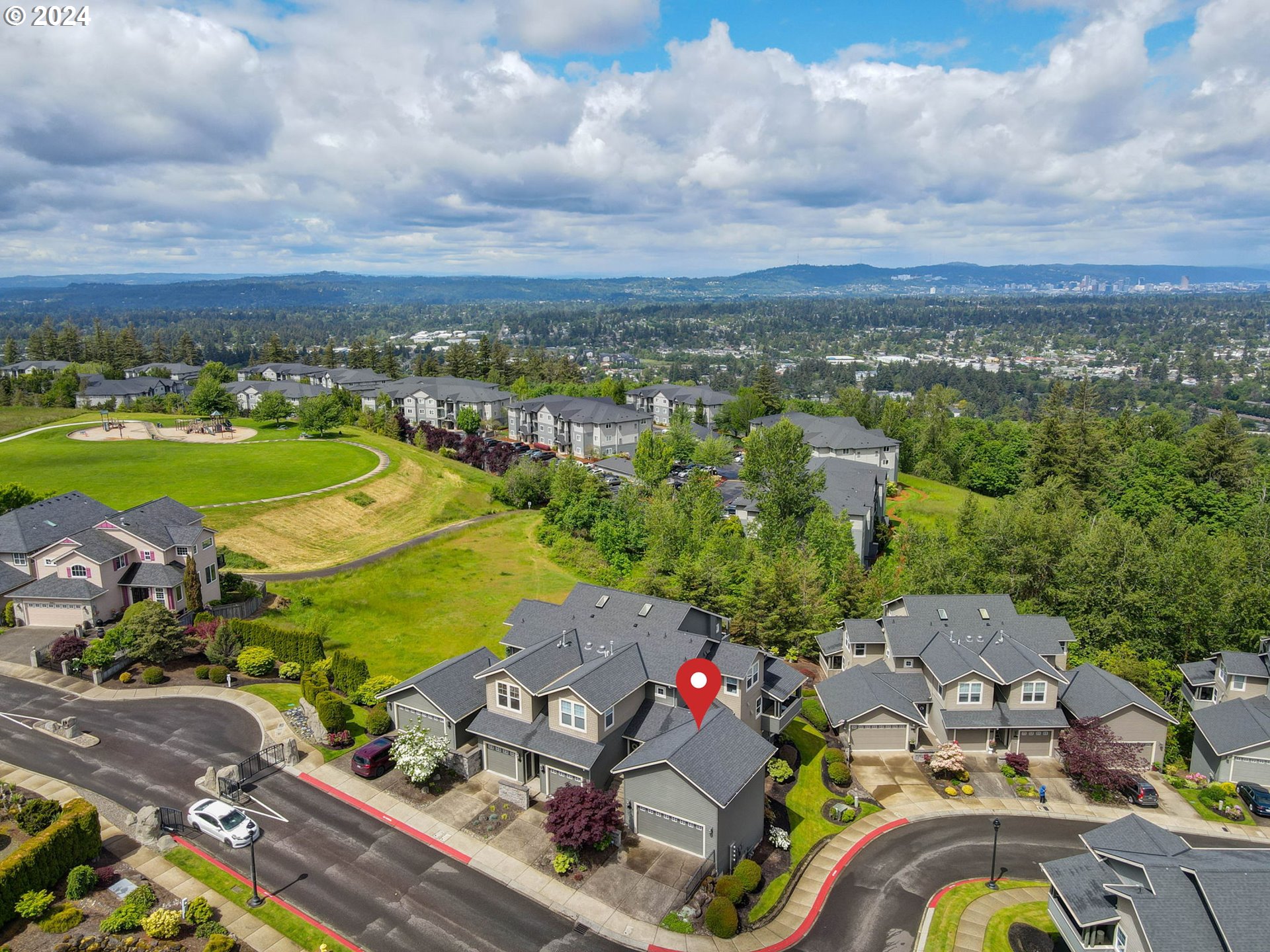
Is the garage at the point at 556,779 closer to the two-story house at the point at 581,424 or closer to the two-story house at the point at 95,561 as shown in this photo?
the two-story house at the point at 95,561

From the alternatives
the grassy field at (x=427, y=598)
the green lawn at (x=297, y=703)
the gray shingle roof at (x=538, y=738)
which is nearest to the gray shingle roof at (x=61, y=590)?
the grassy field at (x=427, y=598)

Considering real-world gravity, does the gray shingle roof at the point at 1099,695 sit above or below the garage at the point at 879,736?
above

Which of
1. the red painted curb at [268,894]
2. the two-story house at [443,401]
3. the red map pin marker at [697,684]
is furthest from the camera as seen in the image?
the two-story house at [443,401]

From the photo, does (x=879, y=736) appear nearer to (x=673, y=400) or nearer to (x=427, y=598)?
(x=427, y=598)

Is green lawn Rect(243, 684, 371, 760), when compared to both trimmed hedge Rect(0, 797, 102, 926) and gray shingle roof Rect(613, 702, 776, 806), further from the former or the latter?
gray shingle roof Rect(613, 702, 776, 806)

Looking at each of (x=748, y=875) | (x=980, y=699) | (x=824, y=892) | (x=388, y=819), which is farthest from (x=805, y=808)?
(x=388, y=819)

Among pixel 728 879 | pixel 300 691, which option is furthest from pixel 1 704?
pixel 728 879
